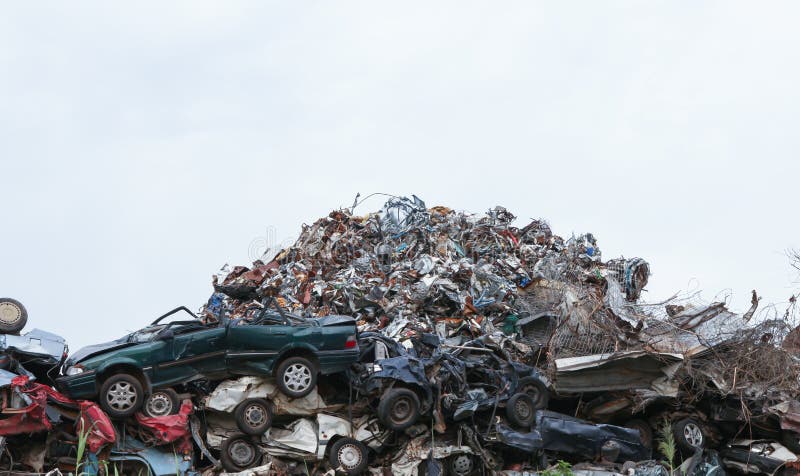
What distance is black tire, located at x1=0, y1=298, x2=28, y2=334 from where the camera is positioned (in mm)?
13156

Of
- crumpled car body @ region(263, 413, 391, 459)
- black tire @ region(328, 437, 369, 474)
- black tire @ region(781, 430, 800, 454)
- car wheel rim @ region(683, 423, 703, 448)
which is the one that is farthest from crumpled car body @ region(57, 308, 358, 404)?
black tire @ region(781, 430, 800, 454)

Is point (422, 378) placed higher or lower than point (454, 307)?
lower

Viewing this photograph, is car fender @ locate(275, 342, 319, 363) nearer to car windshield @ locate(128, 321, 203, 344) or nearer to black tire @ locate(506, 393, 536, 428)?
car windshield @ locate(128, 321, 203, 344)

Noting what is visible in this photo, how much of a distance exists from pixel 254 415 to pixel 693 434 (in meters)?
8.07

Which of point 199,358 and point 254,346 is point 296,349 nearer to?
point 254,346

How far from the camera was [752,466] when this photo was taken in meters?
14.7

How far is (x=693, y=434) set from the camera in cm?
1486

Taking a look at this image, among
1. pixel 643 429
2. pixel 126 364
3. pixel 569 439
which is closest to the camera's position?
pixel 126 364

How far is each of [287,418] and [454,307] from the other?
580 cm

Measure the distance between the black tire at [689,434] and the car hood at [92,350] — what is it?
32.2ft

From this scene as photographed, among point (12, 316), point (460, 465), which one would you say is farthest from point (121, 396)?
point (460, 465)

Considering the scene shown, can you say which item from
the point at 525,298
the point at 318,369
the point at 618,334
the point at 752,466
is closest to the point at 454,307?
the point at 525,298

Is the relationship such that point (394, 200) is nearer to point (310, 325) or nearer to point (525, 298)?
point (525, 298)

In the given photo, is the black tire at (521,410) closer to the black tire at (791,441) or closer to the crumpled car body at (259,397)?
the crumpled car body at (259,397)
